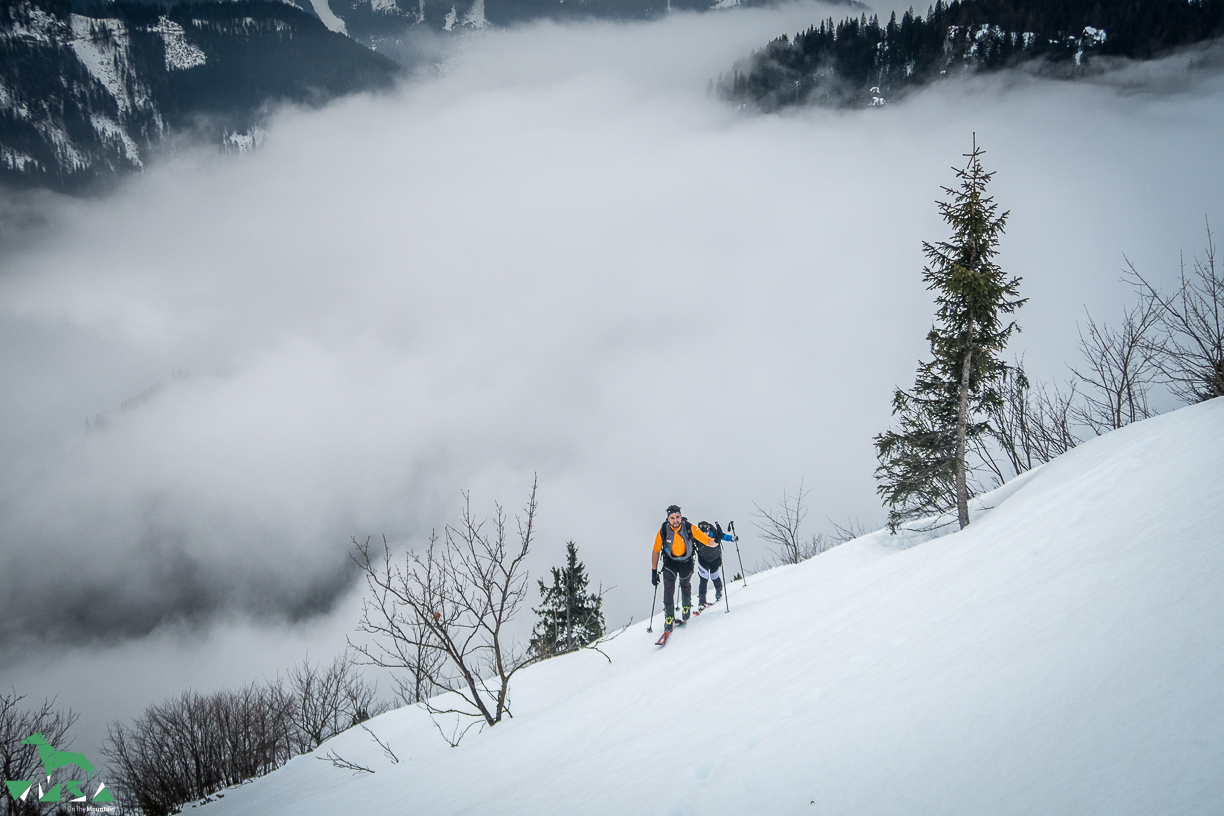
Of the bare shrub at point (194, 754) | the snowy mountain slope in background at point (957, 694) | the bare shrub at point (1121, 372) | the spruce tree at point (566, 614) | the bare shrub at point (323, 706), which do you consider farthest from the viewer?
the spruce tree at point (566, 614)

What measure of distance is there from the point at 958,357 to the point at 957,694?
11.4m

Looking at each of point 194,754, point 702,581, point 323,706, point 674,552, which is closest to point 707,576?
point 702,581

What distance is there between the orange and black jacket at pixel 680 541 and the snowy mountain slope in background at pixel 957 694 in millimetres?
1584

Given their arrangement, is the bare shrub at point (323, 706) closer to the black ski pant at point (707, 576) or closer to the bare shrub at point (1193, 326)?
the black ski pant at point (707, 576)

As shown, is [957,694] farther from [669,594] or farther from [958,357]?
[958,357]

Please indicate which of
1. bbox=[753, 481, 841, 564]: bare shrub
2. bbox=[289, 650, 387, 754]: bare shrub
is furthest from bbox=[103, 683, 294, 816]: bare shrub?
bbox=[753, 481, 841, 564]: bare shrub

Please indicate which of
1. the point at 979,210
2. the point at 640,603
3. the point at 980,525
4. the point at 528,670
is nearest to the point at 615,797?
the point at 980,525

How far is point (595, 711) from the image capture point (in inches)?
311

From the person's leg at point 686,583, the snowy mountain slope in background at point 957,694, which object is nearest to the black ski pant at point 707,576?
the person's leg at point 686,583

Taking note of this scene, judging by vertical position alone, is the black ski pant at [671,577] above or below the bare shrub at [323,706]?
above

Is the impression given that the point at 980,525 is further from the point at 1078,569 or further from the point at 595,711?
the point at 595,711

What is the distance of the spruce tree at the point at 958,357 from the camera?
12.2m

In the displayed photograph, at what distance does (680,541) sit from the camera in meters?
10.6

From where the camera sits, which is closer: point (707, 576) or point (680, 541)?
point (680, 541)
